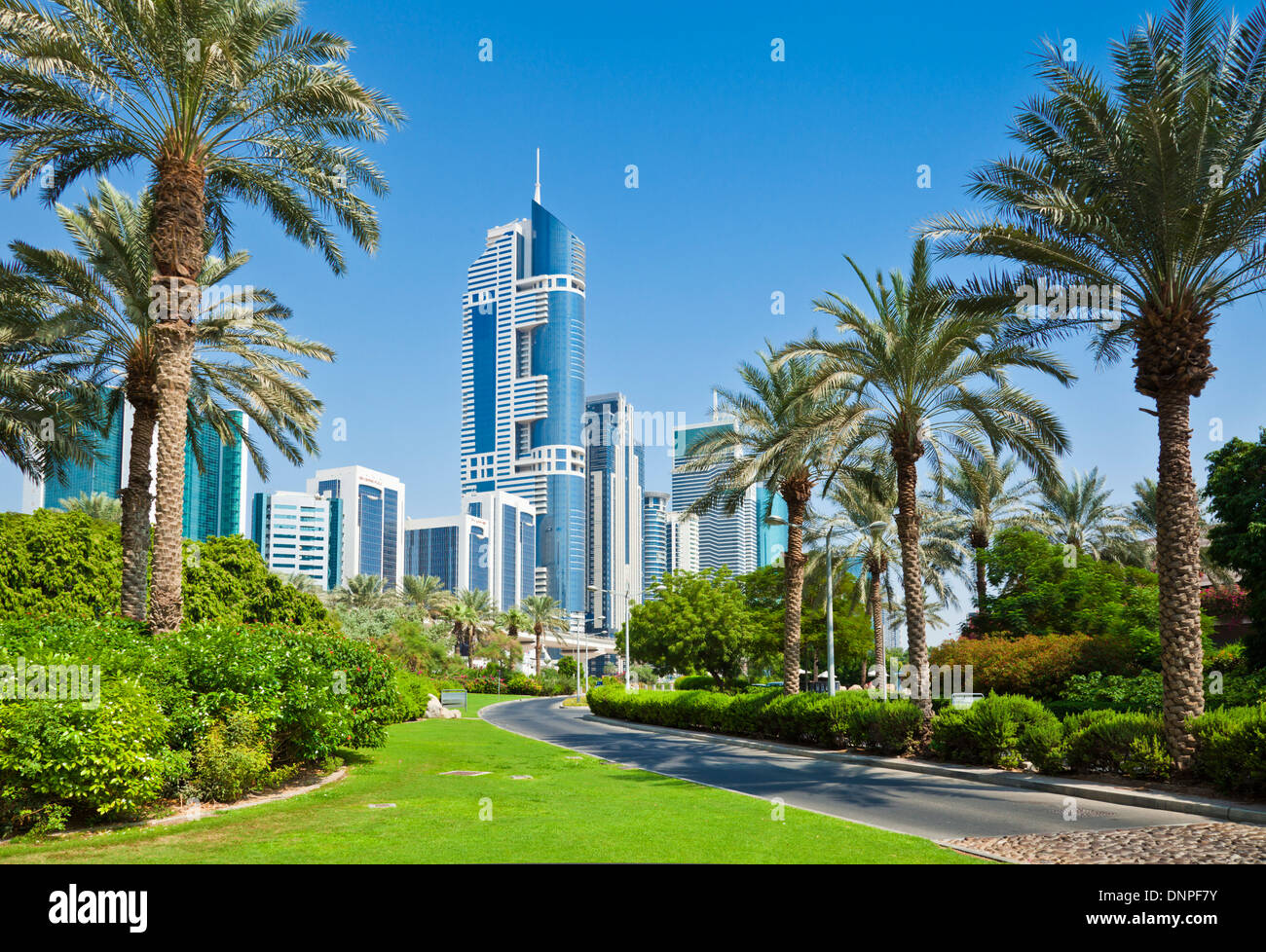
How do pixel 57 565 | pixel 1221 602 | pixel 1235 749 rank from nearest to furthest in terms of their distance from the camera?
pixel 1235 749, pixel 57 565, pixel 1221 602

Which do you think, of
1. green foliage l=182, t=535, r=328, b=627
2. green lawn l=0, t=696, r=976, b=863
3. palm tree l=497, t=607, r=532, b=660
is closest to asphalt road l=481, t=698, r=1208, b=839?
green lawn l=0, t=696, r=976, b=863

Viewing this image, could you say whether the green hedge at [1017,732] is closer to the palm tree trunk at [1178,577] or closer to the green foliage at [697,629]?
the palm tree trunk at [1178,577]

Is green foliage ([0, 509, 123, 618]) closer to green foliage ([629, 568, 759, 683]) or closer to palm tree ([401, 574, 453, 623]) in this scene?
green foliage ([629, 568, 759, 683])

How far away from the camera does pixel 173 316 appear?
1611 centimetres

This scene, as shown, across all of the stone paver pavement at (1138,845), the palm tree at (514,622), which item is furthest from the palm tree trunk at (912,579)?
the palm tree at (514,622)

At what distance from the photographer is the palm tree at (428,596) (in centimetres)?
8834

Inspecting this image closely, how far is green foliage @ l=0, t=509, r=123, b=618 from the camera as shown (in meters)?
22.3

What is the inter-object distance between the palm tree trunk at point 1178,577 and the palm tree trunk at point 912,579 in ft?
20.2

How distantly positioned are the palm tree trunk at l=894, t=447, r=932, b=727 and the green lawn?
7317mm

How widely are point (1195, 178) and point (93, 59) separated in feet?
61.1

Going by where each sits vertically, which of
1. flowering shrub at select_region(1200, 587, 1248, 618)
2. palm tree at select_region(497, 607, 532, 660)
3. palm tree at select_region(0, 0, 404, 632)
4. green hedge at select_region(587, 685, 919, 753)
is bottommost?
palm tree at select_region(497, 607, 532, 660)

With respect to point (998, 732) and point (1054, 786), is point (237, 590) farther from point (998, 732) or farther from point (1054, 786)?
point (1054, 786)

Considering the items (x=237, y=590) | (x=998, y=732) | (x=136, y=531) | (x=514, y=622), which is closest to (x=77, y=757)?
(x=136, y=531)

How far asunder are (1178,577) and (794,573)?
47.0 feet
